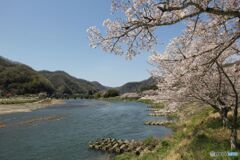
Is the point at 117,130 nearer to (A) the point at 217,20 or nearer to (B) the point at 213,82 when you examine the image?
(B) the point at 213,82

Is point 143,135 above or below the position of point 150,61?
below

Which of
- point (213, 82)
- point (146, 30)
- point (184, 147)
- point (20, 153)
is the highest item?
point (146, 30)

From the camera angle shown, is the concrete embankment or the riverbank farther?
the riverbank

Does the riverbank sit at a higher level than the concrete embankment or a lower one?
higher

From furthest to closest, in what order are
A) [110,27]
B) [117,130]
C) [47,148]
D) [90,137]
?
1. [117,130]
2. [90,137]
3. [47,148]
4. [110,27]

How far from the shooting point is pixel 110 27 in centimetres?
917

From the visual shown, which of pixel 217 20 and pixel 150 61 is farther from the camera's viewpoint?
pixel 150 61

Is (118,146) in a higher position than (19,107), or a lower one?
lower

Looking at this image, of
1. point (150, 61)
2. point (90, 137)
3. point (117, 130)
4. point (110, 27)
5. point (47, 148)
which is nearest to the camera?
point (110, 27)

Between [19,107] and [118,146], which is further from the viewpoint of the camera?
[19,107]

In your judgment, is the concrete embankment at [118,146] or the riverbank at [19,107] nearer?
the concrete embankment at [118,146]

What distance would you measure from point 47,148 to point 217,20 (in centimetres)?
2632

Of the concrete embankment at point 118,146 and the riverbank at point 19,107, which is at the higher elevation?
the riverbank at point 19,107

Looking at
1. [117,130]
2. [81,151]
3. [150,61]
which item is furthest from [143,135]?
[150,61]
